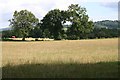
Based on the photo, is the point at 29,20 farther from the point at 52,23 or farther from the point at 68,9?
the point at 68,9

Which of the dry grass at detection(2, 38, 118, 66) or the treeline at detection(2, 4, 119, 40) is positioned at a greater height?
the treeline at detection(2, 4, 119, 40)

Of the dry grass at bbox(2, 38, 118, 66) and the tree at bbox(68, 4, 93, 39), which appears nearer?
the dry grass at bbox(2, 38, 118, 66)

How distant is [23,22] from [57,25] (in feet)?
41.6

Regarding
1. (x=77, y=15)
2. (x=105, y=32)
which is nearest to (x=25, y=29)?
(x=77, y=15)

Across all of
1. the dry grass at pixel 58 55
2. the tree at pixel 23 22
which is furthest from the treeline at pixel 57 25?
the dry grass at pixel 58 55

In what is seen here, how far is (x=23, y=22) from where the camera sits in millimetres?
107500

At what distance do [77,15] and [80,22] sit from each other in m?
3.91

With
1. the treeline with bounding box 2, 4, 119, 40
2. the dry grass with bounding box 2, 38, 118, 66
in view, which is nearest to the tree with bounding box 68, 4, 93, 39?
the treeline with bounding box 2, 4, 119, 40

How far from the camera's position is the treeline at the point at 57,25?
102250mm

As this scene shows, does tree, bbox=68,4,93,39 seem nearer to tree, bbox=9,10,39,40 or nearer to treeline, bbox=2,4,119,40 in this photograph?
treeline, bbox=2,4,119,40

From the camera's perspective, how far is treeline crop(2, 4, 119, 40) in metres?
102

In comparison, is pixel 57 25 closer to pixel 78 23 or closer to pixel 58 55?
pixel 78 23

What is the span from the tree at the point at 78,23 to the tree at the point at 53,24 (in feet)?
13.4

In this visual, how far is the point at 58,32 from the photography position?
10244 centimetres
